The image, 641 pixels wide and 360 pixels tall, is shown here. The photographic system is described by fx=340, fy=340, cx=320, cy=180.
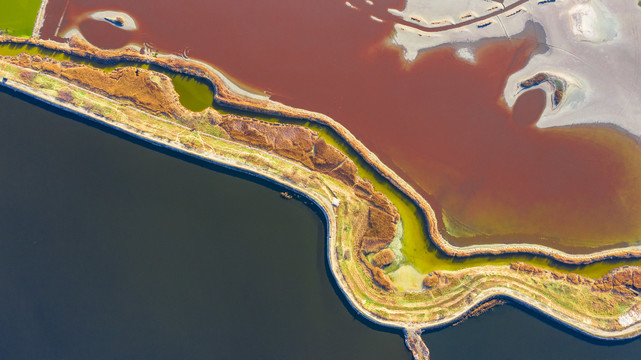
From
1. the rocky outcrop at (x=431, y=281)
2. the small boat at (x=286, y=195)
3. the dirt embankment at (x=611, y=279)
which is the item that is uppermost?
the small boat at (x=286, y=195)

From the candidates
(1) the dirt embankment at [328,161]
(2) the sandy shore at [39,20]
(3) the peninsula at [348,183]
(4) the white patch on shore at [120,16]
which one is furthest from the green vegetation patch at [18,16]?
(1) the dirt embankment at [328,161]

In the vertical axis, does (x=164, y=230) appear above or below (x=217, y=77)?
below

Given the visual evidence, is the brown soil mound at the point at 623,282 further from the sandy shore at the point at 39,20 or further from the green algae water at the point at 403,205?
the sandy shore at the point at 39,20

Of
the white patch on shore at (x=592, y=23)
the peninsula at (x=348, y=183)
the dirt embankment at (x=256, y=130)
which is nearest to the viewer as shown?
the peninsula at (x=348, y=183)

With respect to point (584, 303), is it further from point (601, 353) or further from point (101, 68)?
point (101, 68)

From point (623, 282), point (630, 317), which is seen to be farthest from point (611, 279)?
point (630, 317)

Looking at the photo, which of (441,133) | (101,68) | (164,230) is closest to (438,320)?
(441,133)

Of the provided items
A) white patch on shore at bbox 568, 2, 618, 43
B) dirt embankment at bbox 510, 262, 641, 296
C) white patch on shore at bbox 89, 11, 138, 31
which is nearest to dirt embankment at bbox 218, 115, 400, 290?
dirt embankment at bbox 510, 262, 641, 296
